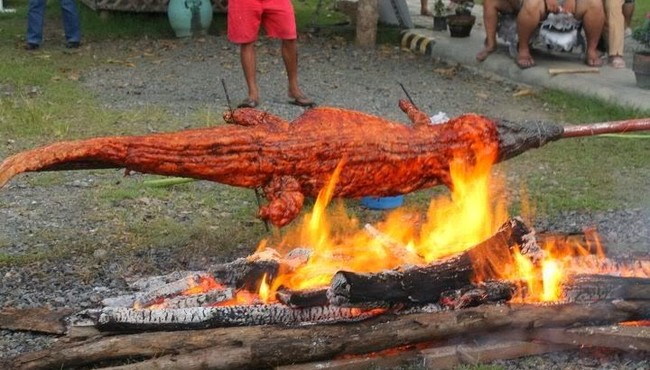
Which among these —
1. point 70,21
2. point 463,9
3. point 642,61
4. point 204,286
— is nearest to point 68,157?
point 204,286

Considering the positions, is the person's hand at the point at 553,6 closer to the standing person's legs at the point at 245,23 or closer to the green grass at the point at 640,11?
the standing person's legs at the point at 245,23

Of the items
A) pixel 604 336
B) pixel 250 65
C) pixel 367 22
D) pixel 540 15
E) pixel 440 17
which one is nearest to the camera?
pixel 604 336

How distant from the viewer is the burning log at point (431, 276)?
4344mm

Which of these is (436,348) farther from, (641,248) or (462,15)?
(462,15)

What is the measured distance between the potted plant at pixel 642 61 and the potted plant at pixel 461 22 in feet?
10.6

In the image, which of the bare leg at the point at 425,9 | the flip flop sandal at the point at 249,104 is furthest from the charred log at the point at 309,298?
the bare leg at the point at 425,9

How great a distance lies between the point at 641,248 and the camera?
601 centimetres

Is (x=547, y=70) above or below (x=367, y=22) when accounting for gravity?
above

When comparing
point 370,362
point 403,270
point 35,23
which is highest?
point 403,270

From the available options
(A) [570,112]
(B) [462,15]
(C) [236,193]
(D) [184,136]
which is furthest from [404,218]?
(B) [462,15]

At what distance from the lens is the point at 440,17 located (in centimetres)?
1439

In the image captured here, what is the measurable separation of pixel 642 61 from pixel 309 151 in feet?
23.1

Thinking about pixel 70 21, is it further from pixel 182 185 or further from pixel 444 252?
pixel 444 252

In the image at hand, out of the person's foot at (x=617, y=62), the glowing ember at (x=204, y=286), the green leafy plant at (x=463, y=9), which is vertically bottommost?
the person's foot at (x=617, y=62)
